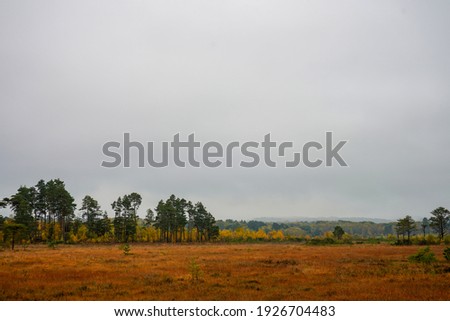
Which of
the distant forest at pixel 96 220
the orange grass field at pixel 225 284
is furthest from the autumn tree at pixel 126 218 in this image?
the orange grass field at pixel 225 284

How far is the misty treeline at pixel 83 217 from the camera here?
7700 cm

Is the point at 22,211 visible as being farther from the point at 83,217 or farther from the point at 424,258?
the point at 424,258

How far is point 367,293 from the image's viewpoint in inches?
668

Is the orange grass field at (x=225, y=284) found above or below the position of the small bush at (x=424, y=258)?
above

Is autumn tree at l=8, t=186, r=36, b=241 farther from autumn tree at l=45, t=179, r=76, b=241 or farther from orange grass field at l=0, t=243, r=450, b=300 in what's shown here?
orange grass field at l=0, t=243, r=450, b=300

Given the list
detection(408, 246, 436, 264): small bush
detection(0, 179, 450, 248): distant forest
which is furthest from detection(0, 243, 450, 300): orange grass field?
detection(0, 179, 450, 248): distant forest

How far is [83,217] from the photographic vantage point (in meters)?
95.9

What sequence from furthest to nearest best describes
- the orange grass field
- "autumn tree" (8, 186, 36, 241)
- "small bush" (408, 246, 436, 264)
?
1. "autumn tree" (8, 186, 36, 241)
2. "small bush" (408, 246, 436, 264)
3. the orange grass field

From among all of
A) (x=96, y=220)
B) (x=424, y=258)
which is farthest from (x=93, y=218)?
(x=424, y=258)

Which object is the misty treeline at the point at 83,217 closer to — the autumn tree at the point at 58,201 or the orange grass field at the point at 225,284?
the autumn tree at the point at 58,201

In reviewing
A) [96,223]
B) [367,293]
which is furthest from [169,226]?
[367,293]

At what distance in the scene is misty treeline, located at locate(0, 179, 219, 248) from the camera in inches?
3031

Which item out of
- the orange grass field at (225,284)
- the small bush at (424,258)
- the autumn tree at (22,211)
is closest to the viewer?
the orange grass field at (225,284)
